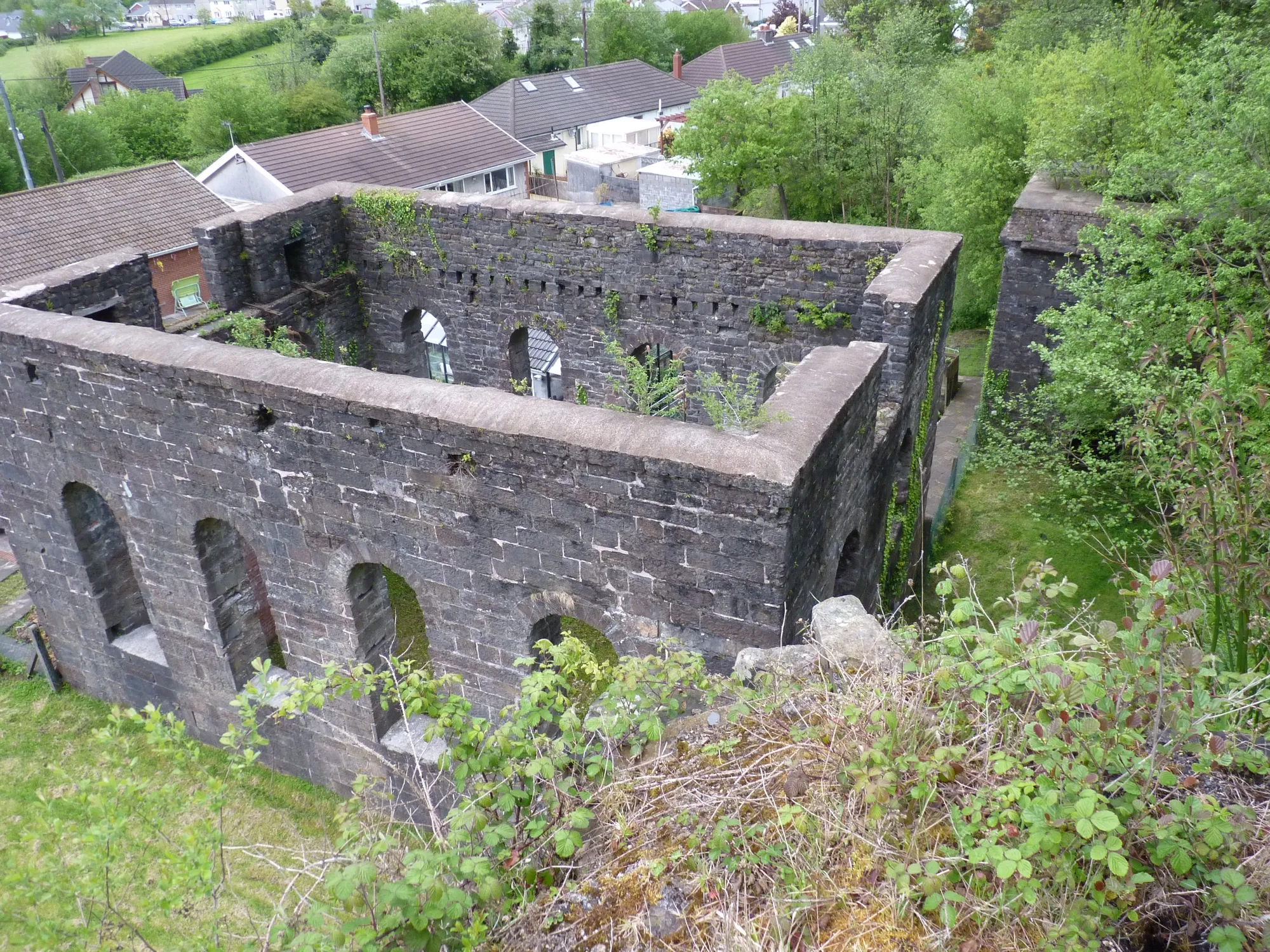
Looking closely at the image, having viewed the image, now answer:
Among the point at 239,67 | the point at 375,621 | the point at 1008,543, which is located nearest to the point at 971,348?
the point at 1008,543

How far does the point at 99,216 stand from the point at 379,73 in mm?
26231

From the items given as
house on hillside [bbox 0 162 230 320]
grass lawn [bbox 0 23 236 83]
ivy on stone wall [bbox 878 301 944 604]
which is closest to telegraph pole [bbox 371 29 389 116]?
house on hillside [bbox 0 162 230 320]

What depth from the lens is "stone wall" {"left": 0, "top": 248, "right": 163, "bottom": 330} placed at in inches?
364

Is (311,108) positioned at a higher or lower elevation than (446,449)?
lower

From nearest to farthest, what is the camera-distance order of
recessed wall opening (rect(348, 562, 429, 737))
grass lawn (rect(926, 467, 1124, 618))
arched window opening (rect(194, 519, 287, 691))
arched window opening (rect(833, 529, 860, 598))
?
1. recessed wall opening (rect(348, 562, 429, 737))
2. arched window opening (rect(833, 529, 860, 598))
3. arched window opening (rect(194, 519, 287, 691))
4. grass lawn (rect(926, 467, 1124, 618))

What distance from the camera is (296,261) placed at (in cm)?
1213

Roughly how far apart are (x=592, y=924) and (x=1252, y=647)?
16.7ft

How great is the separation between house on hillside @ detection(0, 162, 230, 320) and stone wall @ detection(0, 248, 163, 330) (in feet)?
27.7

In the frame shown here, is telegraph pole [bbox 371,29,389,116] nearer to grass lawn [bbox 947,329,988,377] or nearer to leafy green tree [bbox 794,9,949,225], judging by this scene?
leafy green tree [bbox 794,9,949,225]

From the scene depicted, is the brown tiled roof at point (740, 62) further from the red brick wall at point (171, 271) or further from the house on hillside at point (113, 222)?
the red brick wall at point (171, 271)

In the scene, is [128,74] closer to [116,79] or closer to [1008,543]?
[116,79]

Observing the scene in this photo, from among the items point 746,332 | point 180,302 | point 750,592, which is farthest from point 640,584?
point 180,302

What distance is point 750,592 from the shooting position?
19.9ft

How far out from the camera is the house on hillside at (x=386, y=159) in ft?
90.3
